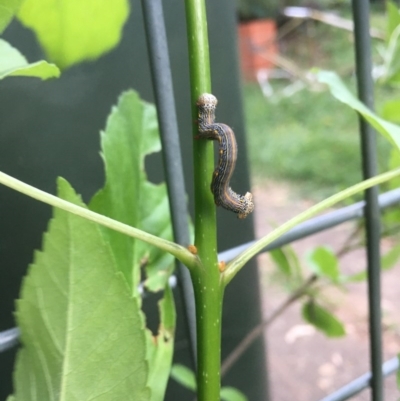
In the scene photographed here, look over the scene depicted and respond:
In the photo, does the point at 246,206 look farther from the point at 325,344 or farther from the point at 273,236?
the point at 325,344

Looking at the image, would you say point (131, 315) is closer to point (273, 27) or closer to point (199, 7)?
point (199, 7)

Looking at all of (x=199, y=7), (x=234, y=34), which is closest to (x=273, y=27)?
(x=234, y=34)

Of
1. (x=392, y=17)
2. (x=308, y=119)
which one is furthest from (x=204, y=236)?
(x=308, y=119)

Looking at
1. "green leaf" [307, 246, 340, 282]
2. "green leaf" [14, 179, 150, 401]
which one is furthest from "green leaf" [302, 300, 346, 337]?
"green leaf" [14, 179, 150, 401]

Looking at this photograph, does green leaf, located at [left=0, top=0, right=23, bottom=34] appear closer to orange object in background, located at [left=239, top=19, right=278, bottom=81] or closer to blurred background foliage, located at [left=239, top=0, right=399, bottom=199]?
blurred background foliage, located at [left=239, top=0, right=399, bottom=199]

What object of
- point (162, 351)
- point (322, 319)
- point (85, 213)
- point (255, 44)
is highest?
point (255, 44)

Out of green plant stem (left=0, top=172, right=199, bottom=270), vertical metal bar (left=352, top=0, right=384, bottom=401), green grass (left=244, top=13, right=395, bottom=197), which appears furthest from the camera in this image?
green grass (left=244, top=13, right=395, bottom=197)
